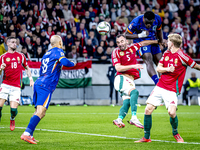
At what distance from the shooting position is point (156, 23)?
9.51 metres

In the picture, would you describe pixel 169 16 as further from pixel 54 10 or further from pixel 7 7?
pixel 7 7

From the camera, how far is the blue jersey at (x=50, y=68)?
6364 millimetres

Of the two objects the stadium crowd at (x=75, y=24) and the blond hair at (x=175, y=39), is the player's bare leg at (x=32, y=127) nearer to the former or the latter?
the blond hair at (x=175, y=39)

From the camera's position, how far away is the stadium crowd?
16.9 metres

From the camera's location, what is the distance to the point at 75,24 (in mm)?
18172

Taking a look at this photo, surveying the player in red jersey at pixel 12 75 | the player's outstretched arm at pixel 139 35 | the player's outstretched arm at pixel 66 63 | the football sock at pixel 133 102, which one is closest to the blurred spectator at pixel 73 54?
the player's outstretched arm at pixel 139 35

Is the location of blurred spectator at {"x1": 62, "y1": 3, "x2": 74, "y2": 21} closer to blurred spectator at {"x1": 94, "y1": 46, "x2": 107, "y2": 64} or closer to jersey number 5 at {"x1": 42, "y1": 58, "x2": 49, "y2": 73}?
blurred spectator at {"x1": 94, "y1": 46, "x2": 107, "y2": 64}

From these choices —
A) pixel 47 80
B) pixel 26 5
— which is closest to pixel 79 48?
pixel 26 5

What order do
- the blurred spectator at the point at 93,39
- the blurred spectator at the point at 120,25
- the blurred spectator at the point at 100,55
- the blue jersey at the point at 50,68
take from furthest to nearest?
the blurred spectator at the point at 120,25 < the blurred spectator at the point at 93,39 < the blurred spectator at the point at 100,55 < the blue jersey at the point at 50,68

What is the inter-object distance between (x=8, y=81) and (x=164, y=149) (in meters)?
4.80

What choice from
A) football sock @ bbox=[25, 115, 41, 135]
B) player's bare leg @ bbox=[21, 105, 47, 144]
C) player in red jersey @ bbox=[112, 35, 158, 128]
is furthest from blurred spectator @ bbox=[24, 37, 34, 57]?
football sock @ bbox=[25, 115, 41, 135]

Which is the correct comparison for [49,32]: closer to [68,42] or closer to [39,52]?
[68,42]

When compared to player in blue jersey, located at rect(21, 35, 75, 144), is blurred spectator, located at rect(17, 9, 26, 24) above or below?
above

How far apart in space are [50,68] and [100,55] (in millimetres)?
11065
